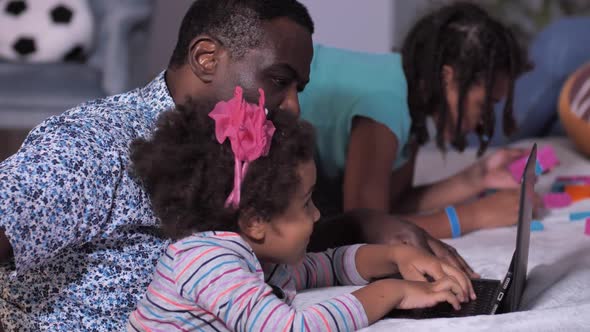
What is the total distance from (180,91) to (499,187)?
99cm

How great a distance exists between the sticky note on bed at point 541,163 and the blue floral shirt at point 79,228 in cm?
106

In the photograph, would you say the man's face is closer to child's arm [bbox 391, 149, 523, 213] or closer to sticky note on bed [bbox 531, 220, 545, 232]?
sticky note on bed [bbox 531, 220, 545, 232]

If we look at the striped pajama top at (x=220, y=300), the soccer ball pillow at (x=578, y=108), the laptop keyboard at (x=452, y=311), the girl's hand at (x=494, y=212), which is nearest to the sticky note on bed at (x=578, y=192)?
the girl's hand at (x=494, y=212)

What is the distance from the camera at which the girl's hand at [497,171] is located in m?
1.86

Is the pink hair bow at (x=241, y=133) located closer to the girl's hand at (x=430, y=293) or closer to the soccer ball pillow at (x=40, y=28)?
the girl's hand at (x=430, y=293)

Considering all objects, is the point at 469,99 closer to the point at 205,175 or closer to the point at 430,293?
the point at 430,293

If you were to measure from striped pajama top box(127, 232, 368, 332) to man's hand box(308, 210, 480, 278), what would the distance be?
0.30 metres

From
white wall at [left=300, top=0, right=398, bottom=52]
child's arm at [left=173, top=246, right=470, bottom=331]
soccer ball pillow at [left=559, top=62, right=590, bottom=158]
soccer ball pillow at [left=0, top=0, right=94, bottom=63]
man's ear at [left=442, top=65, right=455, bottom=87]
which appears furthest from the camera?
soccer ball pillow at [left=0, top=0, right=94, bottom=63]

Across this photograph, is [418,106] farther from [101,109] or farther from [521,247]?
[101,109]

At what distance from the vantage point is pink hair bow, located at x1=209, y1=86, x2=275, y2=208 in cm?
87

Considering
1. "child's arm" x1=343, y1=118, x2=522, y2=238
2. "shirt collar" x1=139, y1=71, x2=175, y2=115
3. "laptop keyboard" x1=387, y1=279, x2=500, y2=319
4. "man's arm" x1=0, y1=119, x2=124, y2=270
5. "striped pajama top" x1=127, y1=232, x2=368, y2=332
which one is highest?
"shirt collar" x1=139, y1=71, x2=175, y2=115

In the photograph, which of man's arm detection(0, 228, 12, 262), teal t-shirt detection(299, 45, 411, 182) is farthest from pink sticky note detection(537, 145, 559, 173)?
man's arm detection(0, 228, 12, 262)

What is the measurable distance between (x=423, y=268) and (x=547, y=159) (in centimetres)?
114

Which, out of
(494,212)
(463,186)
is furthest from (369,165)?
(463,186)
